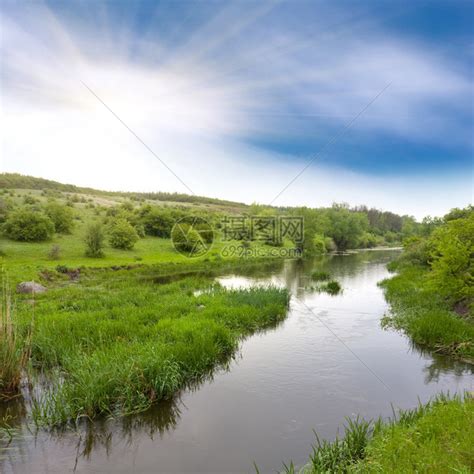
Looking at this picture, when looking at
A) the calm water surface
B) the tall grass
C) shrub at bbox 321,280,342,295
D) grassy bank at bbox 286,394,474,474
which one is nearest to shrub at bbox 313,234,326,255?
shrub at bbox 321,280,342,295

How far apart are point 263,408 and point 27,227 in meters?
32.3

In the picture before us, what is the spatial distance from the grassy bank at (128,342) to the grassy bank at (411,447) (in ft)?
12.8

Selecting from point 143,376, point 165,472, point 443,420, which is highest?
point 443,420

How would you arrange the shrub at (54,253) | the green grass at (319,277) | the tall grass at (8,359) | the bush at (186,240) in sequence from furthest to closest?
1. the bush at (186,240)
2. the shrub at (54,253)
3. the green grass at (319,277)
4. the tall grass at (8,359)

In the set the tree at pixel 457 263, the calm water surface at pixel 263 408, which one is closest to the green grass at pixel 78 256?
the calm water surface at pixel 263 408

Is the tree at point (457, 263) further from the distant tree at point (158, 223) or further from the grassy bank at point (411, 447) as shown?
the distant tree at point (158, 223)

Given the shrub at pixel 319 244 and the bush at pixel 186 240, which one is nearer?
the bush at pixel 186 240

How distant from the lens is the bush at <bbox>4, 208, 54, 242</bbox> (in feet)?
107

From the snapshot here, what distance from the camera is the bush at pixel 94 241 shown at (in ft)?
111

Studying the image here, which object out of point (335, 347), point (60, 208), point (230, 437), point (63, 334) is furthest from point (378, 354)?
point (60, 208)

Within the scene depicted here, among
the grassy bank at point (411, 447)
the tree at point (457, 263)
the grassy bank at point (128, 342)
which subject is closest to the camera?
the grassy bank at point (411, 447)

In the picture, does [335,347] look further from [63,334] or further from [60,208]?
[60,208]

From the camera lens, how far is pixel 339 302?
65.1 feet

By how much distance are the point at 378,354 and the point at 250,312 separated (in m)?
5.21
